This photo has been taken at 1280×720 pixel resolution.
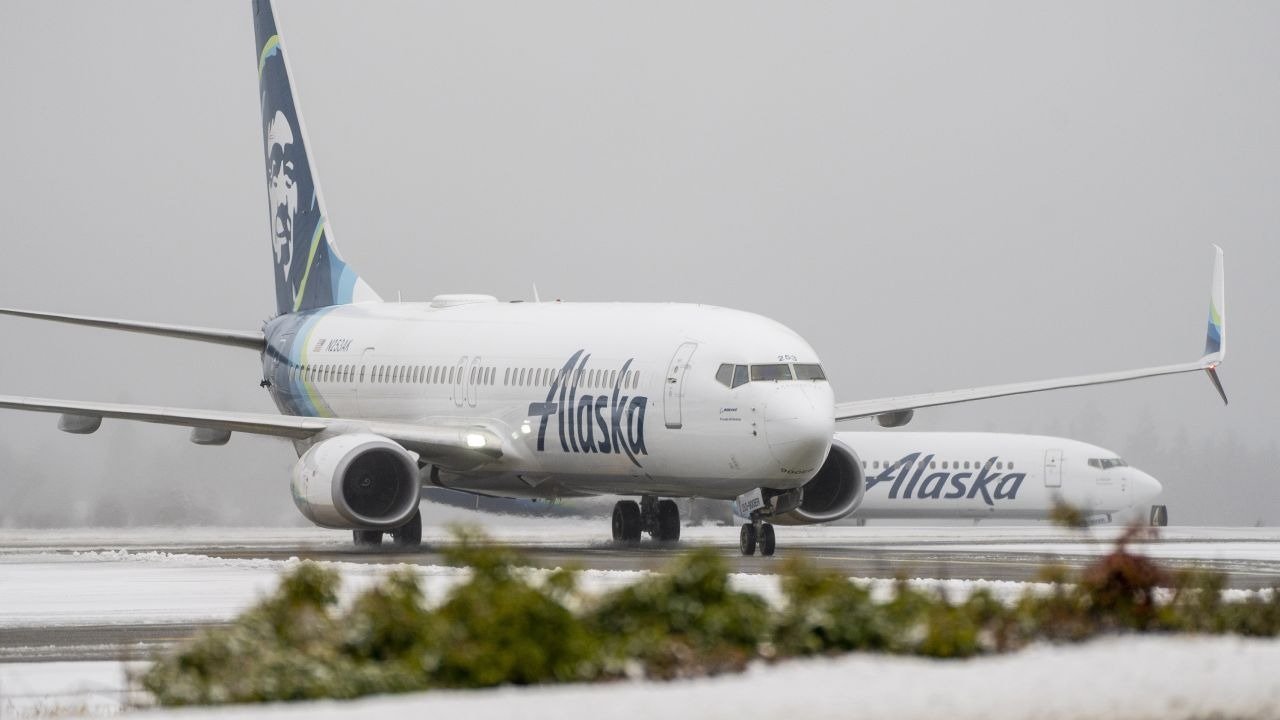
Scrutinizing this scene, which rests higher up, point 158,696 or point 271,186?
point 271,186

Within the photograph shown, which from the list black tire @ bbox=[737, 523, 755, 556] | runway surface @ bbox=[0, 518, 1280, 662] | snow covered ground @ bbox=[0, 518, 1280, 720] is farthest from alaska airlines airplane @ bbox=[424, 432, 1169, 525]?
snow covered ground @ bbox=[0, 518, 1280, 720]

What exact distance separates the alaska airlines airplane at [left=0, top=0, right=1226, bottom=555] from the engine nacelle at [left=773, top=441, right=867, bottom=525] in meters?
0.02

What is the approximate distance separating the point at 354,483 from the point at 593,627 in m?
18.6

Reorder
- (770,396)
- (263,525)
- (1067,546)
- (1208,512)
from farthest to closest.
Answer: (1208,512), (263,525), (1067,546), (770,396)

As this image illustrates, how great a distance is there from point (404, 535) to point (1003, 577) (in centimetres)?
1273

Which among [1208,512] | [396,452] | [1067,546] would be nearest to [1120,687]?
[396,452]

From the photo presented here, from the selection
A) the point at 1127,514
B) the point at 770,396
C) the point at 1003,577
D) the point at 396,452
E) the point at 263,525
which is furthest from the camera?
the point at 1127,514

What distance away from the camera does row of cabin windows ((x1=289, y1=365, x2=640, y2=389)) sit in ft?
91.3

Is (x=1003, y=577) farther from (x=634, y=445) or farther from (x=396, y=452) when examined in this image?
(x=396, y=452)

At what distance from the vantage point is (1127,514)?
49.0 m

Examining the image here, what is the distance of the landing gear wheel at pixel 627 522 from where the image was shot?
103 ft

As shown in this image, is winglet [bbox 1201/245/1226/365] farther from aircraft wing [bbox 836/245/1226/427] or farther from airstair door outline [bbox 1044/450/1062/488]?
airstair door outline [bbox 1044/450/1062/488]

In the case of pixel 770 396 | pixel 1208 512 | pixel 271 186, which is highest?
pixel 271 186

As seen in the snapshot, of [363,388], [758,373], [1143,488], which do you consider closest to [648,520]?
[363,388]
